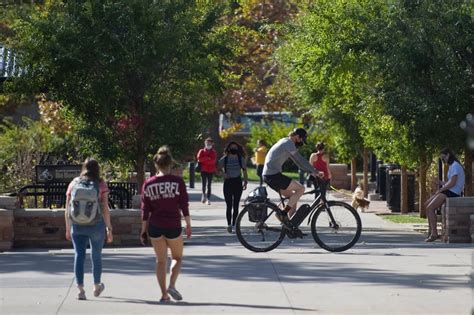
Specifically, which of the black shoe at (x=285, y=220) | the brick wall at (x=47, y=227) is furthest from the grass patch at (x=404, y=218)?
the black shoe at (x=285, y=220)

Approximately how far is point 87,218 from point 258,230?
4.89 meters

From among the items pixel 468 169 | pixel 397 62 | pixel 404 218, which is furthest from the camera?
pixel 404 218

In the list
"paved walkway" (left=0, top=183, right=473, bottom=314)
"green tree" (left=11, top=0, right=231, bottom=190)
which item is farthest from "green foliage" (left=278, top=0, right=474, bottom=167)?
"paved walkway" (left=0, top=183, right=473, bottom=314)

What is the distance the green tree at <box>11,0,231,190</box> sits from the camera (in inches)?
775

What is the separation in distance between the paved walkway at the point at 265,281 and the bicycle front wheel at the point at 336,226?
20 centimetres

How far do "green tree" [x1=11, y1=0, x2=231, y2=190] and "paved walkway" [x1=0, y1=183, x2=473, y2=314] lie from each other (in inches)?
155

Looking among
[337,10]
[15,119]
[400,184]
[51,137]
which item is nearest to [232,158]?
[337,10]

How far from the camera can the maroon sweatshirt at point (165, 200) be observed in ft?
36.0

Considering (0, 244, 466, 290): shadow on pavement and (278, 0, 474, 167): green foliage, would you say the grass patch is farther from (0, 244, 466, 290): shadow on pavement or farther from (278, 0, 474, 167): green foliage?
(0, 244, 466, 290): shadow on pavement

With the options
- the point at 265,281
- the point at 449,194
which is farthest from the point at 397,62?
the point at 265,281

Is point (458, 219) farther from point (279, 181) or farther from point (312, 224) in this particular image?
point (279, 181)

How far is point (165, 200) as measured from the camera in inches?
431

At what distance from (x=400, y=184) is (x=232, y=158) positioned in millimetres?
8516

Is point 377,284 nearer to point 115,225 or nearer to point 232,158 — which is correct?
point 115,225
